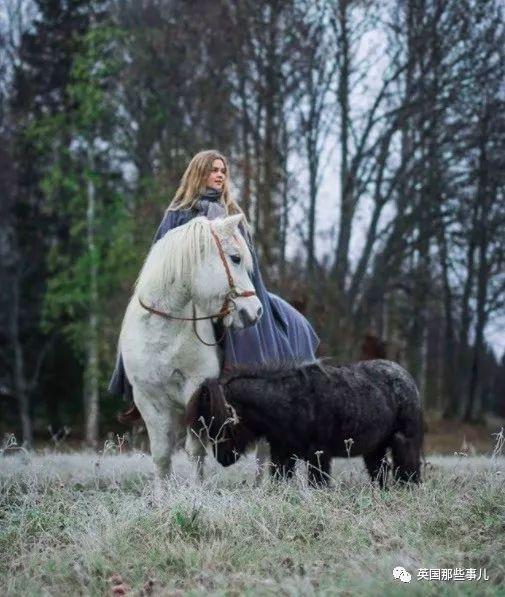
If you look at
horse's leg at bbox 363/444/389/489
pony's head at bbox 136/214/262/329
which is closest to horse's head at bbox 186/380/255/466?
pony's head at bbox 136/214/262/329

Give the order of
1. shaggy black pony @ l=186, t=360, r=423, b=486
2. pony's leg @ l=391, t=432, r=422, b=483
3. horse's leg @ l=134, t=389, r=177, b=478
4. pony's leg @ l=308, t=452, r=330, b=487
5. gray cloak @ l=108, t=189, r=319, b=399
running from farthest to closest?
pony's leg @ l=391, t=432, r=422, b=483, gray cloak @ l=108, t=189, r=319, b=399, horse's leg @ l=134, t=389, r=177, b=478, pony's leg @ l=308, t=452, r=330, b=487, shaggy black pony @ l=186, t=360, r=423, b=486

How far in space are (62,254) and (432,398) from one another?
19058 mm

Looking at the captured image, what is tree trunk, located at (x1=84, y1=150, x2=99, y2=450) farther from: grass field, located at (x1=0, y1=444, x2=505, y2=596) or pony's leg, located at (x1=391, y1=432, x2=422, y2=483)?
grass field, located at (x1=0, y1=444, x2=505, y2=596)

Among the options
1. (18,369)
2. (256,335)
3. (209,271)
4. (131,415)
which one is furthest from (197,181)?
(18,369)

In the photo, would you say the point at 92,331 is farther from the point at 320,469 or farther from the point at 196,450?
the point at 320,469

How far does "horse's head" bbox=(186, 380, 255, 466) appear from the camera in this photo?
690 centimetres

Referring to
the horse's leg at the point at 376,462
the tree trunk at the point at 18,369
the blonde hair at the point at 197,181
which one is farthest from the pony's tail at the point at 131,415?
the tree trunk at the point at 18,369

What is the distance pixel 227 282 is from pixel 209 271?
147mm

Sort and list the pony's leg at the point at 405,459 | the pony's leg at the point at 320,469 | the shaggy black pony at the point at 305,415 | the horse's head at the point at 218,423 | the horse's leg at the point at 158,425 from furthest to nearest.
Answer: the pony's leg at the point at 405,459 < the horse's leg at the point at 158,425 < the pony's leg at the point at 320,469 < the shaggy black pony at the point at 305,415 < the horse's head at the point at 218,423

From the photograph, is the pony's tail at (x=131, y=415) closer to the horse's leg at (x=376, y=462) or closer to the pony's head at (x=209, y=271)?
the pony's head at (x=209, y=271)

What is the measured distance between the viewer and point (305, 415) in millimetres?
7184

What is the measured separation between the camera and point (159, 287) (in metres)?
7.44

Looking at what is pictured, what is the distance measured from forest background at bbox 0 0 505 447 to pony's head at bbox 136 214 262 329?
6.03 metres

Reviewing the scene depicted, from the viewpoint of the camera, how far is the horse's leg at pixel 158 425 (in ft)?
24.8
